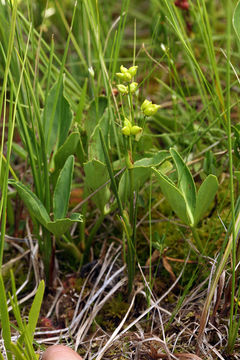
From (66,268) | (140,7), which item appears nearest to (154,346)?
(66,268)

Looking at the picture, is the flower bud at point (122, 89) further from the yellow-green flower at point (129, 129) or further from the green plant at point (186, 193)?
the green plant at point (186, 193)

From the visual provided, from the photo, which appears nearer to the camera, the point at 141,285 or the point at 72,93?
the point at 141,285

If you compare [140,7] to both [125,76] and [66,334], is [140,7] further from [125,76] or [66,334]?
[66,334]

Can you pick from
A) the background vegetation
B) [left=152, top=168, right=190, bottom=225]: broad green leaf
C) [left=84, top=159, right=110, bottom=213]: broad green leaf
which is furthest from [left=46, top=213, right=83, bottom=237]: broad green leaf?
[left=152, top=168, right=190, bottom=225]: broad green leaf

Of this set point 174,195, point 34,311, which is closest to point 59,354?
point 34,311

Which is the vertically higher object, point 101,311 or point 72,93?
point 72,93

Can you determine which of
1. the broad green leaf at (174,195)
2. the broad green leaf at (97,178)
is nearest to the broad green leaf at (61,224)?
the broad green leaf at (97,178)

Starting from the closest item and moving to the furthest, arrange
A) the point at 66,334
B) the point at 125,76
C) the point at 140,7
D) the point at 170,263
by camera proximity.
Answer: the point at 125,76 → the point at 66,334 → the point at 170,263 → the point at 140,7
